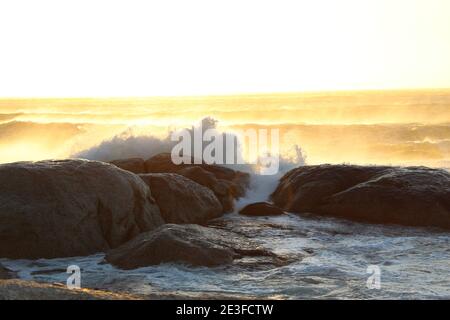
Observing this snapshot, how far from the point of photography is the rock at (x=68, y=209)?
7922 millimetres

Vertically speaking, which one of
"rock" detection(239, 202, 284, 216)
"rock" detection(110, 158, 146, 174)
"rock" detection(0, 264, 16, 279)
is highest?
"rock" detection(110, 158, 146, 174)

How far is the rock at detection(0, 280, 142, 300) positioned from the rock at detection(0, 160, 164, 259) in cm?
316

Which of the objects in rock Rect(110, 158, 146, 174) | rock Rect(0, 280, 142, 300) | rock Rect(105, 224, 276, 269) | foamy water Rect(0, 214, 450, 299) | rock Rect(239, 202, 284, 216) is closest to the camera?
rock Rect(0, 280, 142, 300)

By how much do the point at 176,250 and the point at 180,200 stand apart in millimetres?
2996

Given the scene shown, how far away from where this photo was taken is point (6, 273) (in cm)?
689

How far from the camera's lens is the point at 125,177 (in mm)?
9305

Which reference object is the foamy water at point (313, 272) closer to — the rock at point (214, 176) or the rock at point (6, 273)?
the rock at point (6, 273)

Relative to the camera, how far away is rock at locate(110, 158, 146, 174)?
1245 cm

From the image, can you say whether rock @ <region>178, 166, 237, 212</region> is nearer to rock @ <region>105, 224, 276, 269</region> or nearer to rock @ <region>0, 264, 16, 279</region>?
rock @ <region>105, 224, 276, 269</region>

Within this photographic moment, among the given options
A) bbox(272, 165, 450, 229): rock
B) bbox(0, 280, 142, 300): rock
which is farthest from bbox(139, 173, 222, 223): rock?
bbox(0, 280, 142, 300): rock

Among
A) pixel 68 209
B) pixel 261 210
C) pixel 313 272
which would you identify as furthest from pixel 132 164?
pixel 313 272

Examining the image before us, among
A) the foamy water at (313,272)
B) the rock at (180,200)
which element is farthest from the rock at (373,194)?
the rock at (180,200)
